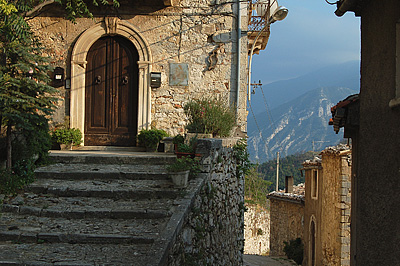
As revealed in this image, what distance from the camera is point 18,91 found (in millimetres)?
6020

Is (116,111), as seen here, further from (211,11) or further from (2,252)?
(2,252)

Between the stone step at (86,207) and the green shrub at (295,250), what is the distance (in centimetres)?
1428

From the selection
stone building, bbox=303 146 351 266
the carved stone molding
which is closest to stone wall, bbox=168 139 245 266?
the carved stone molding

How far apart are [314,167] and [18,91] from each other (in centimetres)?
1229

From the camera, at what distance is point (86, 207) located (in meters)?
5.07

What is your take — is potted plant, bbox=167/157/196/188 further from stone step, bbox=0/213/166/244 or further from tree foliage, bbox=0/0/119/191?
tree foliage, bbox=0/0/119/191

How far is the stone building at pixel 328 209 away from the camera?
1298 cm

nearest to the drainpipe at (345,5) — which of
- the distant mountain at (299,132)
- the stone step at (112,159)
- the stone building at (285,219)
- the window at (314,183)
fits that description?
the stone step at (112,159)

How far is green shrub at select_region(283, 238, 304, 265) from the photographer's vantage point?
18.0 metres

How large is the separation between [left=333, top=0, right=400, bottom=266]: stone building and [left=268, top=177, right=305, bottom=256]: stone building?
12.3 meters

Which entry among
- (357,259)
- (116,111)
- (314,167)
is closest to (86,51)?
(116,111)

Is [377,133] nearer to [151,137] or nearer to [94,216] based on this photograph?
[94,216]

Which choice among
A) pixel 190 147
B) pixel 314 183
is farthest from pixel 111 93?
pixel 314 183

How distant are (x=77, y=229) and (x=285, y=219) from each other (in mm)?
17422
